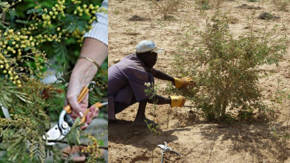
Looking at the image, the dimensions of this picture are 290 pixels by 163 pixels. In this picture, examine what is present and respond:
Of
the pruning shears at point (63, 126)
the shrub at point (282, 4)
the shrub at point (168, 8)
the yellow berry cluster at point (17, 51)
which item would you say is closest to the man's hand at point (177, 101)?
the pruning shears at point (63, 126)

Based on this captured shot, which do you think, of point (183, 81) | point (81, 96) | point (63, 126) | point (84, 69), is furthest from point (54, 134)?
point (183, 81)

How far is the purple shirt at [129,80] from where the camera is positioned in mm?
2818

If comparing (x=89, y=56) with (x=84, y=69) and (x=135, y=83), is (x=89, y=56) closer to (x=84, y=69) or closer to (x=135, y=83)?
(x=84, y=69)

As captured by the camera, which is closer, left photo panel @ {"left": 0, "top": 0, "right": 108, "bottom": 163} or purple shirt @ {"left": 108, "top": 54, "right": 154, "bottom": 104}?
left photo panel @ {"left": 0, "top": 0, "right": 108, "bottom": 163}

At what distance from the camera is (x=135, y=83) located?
2.83 m

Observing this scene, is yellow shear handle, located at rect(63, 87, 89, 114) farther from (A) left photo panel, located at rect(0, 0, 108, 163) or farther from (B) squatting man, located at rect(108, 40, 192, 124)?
(B) squatting man, located at rect(108, 40, 192, 124)

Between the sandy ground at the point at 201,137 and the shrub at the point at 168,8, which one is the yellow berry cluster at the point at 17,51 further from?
the shrub at the point at 168,8

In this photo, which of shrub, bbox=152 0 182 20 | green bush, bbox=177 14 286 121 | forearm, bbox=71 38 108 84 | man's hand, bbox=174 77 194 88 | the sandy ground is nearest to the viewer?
forearm, bbox=71 38 108 84

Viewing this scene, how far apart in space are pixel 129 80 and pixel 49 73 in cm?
112

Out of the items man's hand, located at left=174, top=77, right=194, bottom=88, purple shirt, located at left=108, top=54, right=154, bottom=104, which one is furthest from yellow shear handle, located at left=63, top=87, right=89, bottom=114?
man's hand, located at left=174, top=77, right=194, bottom=88

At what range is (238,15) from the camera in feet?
19.4

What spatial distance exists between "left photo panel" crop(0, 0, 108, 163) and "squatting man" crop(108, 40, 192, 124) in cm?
87

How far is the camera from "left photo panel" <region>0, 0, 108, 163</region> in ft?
5.47

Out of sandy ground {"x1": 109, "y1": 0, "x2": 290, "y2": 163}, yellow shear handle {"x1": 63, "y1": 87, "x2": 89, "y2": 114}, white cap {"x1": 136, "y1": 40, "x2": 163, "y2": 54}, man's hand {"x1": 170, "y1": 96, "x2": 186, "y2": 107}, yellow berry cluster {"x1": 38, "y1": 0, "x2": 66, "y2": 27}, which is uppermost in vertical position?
yellow berry cluster {"x1": 38, "y1": 0, "x2": 66, "y2": 27}
